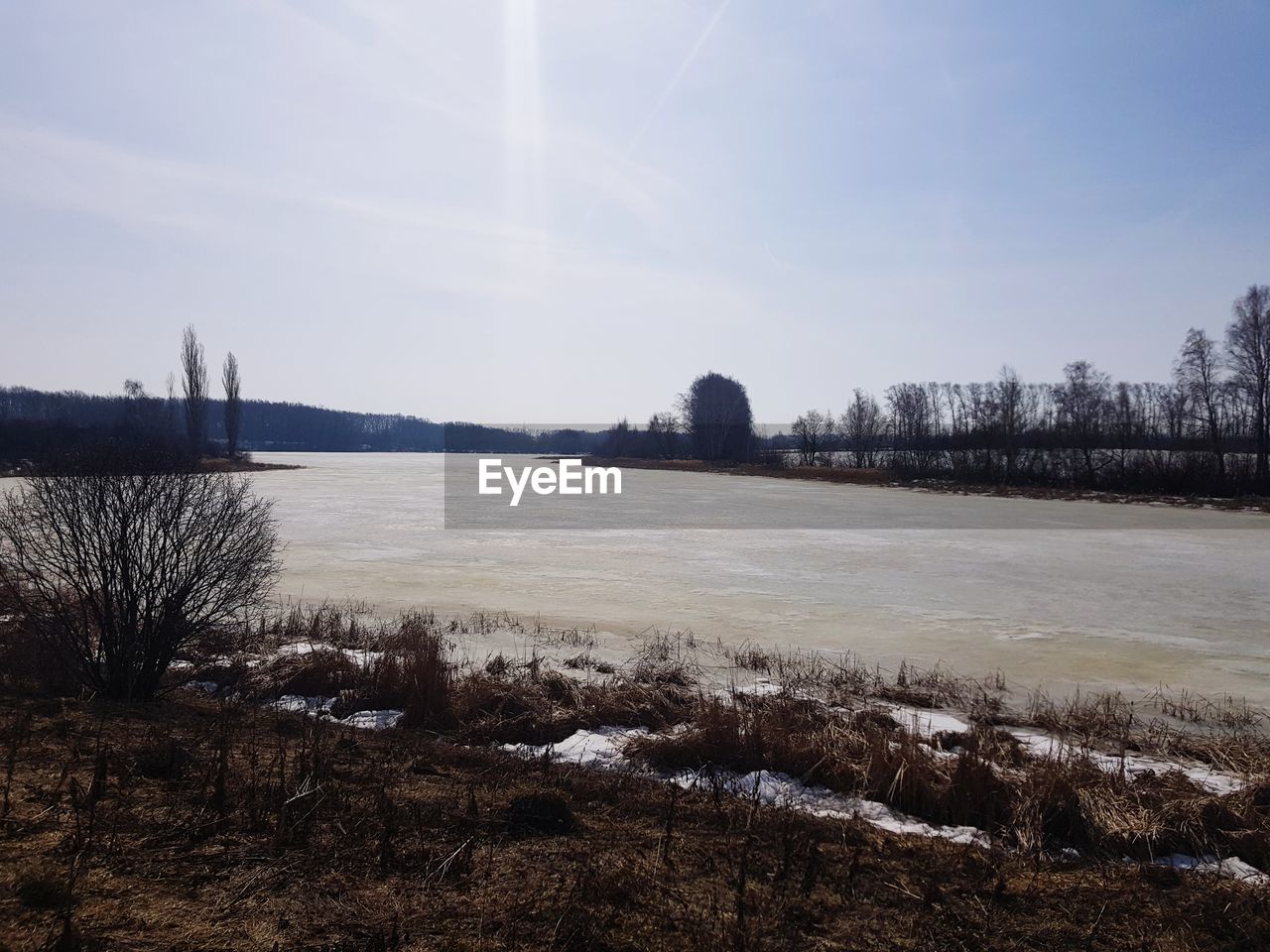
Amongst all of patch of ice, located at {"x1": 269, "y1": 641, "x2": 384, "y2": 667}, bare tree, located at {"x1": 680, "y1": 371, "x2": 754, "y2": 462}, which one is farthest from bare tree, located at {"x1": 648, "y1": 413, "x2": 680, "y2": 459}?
patch of ice, located at {"x1": 269, "y1": 641, "x2": 384, "y2": 667}

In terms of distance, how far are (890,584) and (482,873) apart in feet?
38.0

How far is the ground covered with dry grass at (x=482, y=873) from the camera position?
2701 millimetres

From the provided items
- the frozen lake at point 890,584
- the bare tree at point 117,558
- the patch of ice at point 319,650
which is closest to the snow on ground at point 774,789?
the patch of ice at point 319,650

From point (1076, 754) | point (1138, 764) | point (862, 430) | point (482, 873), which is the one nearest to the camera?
point (482, 873)

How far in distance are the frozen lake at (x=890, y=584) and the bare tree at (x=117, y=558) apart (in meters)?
4.66

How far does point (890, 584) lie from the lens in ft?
43.8

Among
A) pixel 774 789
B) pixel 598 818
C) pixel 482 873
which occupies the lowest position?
pixel 774 789

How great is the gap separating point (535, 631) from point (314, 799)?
580 cm

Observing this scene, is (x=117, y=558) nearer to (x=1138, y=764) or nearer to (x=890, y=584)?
(x=1138, y=764)

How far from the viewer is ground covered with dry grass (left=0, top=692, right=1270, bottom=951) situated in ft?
8.86

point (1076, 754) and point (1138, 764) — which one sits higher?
point (1076, 754)

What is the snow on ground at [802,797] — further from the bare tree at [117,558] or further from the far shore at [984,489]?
the far shore at [984,489]

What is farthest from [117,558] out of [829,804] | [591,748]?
[829,804]

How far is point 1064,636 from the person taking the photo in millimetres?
9695
